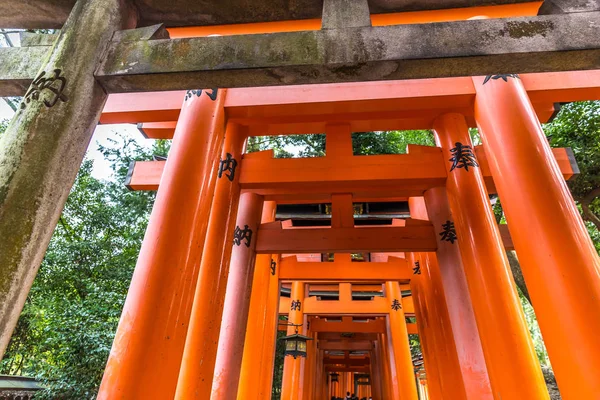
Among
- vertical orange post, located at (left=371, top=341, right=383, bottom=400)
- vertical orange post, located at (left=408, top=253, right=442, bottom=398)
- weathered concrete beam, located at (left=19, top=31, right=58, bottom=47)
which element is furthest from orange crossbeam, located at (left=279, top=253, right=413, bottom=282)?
vertical orange post, located at (left=371, top=341, right=383, bottom=400)

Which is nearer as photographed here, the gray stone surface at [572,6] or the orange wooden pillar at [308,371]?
the gray stone surface at [572,6]

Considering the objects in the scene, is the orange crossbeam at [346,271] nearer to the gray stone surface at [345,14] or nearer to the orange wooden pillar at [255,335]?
the orange wooden pillar at [255,335]

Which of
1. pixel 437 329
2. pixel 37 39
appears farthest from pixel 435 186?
pixel 37 39

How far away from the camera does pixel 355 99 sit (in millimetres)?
4242

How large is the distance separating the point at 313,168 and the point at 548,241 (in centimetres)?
286

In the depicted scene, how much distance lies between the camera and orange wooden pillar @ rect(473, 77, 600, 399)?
2488mm

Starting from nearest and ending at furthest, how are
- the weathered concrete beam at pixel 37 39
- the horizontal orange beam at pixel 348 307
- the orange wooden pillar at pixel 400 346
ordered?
the weathered concrete beam at pixel 37 39
the orange wooden pillar at pixel 400 346
the horizontal orange beam at pixel 348 307

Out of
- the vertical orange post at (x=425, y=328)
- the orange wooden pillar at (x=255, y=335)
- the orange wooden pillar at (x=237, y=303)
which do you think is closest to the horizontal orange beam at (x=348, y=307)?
the vertical orange post at (x=425, y=328)

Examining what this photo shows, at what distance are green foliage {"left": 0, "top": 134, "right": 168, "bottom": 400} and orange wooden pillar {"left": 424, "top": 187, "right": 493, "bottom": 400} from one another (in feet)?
18.7

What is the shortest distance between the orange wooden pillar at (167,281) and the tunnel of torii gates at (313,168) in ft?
0.05

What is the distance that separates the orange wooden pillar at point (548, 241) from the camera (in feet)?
8.16

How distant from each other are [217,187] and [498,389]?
3706 millimetres

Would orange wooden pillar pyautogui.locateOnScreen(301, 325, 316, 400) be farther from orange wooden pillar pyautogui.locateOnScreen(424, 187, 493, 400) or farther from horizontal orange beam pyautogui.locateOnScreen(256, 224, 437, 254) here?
orange wooden pillar pyautogui.locateOnScreen(424, 187, 493, 400)

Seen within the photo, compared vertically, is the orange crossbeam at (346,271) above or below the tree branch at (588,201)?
below
